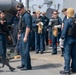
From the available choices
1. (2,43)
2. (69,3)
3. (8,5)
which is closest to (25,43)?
(2,43)

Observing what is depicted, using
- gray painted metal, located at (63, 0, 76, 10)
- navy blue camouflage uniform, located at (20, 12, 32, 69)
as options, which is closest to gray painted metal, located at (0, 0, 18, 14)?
gray painted metal, located at (63, 0, 76, 10)

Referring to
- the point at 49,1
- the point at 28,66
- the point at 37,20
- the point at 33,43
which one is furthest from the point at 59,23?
the point at 49,1

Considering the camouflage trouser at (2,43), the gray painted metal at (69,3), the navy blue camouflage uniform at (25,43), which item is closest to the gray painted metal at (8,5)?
the gray painted metal at (69,3)

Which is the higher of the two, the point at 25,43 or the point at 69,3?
the point at 69,3

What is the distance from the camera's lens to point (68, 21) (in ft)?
30.9

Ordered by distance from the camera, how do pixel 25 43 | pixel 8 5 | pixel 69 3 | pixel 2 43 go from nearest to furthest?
pixel 25 43, pixel 2 43, pixel 8 5, pixel 69 3

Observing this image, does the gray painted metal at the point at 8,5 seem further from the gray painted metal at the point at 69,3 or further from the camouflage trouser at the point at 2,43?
the camouflage trouser at the point at 2,43

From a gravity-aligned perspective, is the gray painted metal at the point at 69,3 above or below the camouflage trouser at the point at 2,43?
above

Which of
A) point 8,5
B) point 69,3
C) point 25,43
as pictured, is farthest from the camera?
point 69,3

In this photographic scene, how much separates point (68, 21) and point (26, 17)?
138cm

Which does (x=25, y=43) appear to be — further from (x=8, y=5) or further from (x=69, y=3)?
(x=69, y=3)

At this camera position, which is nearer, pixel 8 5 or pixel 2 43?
pixel 2 43

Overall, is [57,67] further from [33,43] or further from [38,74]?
[33,43]

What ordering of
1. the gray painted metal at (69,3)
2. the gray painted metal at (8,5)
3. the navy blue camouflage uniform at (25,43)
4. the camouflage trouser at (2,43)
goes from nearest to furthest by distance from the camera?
the navy blue camouflage uniform at (25,43), the camouflage trouser at (2,43), the gray painted metal at (8,5), the gray painted metal at (69,3)
